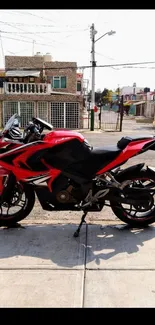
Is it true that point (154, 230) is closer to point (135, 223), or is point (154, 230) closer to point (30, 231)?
point (135, 223)

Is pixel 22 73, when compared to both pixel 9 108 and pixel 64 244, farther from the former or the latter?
pixel 64 244

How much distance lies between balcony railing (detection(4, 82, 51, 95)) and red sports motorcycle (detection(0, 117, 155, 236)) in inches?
759

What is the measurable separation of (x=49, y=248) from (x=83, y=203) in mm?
612

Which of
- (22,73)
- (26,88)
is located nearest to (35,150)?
(26,88)

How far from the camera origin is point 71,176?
332 cm

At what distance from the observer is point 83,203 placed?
11.2ft

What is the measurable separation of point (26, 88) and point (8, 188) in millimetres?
19656

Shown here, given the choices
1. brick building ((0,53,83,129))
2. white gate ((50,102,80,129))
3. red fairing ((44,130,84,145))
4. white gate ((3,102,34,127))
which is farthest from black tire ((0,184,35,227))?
white gate ((3,102,34,127))

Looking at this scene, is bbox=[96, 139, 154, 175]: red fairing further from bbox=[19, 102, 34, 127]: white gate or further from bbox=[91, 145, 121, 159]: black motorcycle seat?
bbox=[19, 102, 34, 127]: white gate

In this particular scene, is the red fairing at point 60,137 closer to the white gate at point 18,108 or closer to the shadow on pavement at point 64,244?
the shadow on pavement at point 64,244

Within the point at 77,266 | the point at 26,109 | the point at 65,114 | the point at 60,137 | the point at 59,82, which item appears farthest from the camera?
the point at 59,82

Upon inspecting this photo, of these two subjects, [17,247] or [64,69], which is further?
[64,69]

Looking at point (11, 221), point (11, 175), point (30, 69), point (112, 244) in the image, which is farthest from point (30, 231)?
point (30, 69)

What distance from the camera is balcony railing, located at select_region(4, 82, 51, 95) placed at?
2191 cm
